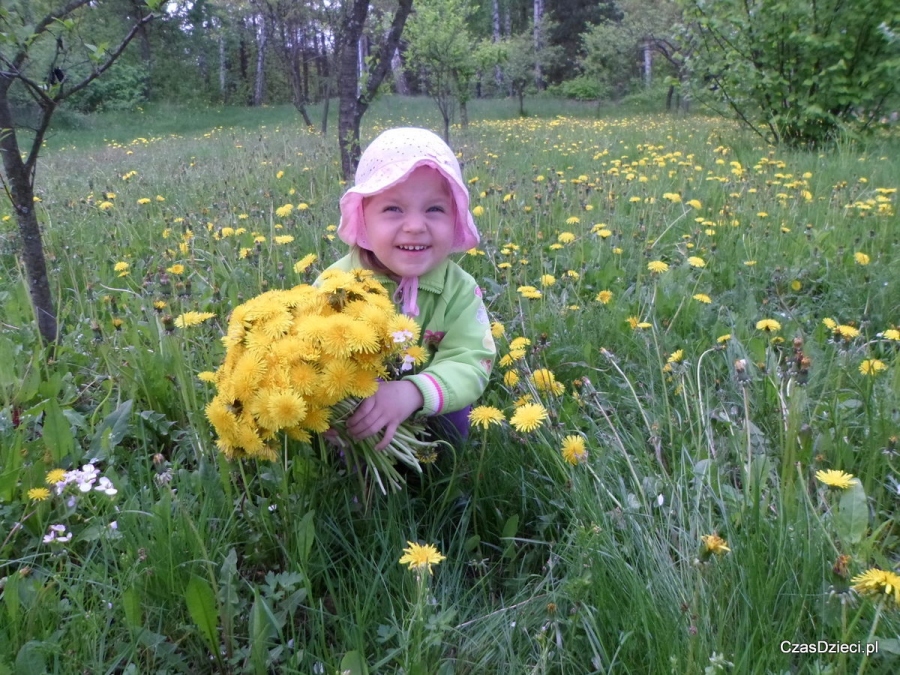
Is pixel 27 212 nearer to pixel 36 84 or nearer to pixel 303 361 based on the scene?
pixel 36 84

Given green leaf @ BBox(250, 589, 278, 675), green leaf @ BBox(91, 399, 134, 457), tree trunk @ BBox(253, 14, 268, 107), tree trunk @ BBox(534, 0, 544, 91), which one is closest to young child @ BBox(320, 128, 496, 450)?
green leaf @ BBox(250, 589, 278, 675)

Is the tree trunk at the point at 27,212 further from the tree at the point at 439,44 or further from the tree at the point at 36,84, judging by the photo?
the tree at the point at 439,44

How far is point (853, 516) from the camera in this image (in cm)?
124

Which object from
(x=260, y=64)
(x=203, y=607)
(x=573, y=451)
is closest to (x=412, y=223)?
(x=573, y=451)

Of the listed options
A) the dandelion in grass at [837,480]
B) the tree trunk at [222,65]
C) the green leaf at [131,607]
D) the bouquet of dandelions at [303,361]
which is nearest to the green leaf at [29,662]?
the green leaf at [131,607]

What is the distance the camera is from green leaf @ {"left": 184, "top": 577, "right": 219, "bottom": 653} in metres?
1.14

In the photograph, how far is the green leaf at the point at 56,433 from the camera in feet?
5.37

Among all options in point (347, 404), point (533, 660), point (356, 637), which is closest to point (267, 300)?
point (347, 404)

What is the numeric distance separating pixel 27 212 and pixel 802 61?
26.3 feet

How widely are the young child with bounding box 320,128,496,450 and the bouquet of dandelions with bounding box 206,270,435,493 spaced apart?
0.70 feet

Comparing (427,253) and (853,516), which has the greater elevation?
(427,253)

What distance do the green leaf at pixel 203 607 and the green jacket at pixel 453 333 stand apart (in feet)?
2.05

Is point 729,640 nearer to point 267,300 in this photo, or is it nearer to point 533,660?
point 533,660

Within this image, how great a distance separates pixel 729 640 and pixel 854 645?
0.19 metres
